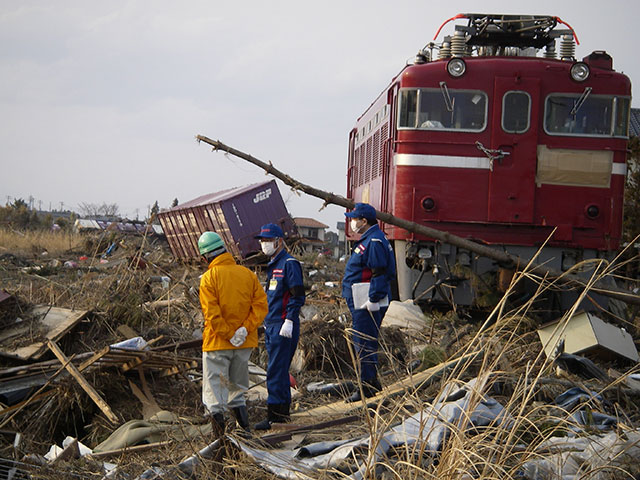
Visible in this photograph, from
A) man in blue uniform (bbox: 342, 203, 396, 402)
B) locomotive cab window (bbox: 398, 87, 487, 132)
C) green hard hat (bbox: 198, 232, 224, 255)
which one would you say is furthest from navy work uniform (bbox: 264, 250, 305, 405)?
locomotive cab window (bbox: 398, 87, 487, 132)

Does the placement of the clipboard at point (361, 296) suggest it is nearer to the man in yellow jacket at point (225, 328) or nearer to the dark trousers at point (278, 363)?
the dark trousers at point (278, 363)

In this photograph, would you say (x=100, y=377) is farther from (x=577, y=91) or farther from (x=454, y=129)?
(x=577, y=91)

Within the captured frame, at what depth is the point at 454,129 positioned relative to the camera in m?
8.99

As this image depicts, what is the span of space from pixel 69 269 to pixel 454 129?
12917mm

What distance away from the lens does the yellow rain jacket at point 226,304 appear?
210 inches

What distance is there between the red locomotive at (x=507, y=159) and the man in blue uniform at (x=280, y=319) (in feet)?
9.84

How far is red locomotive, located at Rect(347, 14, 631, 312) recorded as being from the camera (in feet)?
28.9

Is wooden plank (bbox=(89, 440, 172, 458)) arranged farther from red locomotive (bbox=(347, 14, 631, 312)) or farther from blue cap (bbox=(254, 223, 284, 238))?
red locomotive (bbox=(347, 14, 631, 312))

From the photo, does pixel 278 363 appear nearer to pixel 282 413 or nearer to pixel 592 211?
pixel 282 413

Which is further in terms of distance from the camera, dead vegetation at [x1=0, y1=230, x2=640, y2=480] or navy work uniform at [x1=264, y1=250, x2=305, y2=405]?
navy work uniform at [x1=264, y1=250, x2=305, y2=405]

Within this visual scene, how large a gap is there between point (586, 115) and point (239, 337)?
5.99 m

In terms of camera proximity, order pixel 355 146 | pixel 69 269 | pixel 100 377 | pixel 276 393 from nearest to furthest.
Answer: pixel 276 393, pixel 100 377, pixel 355 146, pixel 69 269

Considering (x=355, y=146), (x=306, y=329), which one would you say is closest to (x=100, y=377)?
(x=306, y=329)

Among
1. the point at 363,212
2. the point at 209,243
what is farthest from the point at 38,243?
the point at 209,243
